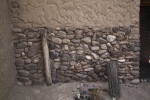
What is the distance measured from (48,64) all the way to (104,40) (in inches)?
48.1

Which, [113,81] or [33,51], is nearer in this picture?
[113,81]

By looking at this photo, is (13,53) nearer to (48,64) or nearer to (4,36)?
(4,36)

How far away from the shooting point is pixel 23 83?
331 centimetres

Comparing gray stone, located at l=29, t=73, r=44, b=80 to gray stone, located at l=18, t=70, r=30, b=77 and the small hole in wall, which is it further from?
the small hole in wall

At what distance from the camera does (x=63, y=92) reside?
3055 millimetres

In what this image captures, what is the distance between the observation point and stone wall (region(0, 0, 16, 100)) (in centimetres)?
261

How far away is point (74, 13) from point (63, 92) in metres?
1.54

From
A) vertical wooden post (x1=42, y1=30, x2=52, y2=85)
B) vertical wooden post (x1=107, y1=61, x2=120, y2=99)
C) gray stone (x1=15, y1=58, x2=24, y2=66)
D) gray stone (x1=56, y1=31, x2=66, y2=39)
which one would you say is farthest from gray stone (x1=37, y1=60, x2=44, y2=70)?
vertical wooden post (x1=107, y1=61, x2=120, y2=99)

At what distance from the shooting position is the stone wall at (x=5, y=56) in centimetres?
261

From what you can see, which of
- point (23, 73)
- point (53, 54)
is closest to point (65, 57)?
point (53, 54)

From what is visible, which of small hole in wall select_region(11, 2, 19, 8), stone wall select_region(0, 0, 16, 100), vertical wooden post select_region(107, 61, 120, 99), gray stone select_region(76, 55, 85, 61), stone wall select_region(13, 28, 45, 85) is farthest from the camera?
gray stone select_region(76, 55, 85, 61)

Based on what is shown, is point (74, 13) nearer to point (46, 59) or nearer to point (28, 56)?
point (46, 59)

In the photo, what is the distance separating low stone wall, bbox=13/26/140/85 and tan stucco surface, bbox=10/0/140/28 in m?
0.12

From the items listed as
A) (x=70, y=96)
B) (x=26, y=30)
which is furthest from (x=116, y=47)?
(x=26, y=30)
